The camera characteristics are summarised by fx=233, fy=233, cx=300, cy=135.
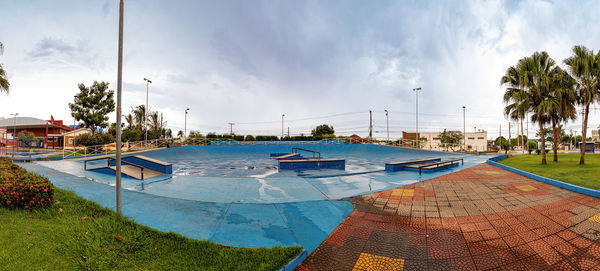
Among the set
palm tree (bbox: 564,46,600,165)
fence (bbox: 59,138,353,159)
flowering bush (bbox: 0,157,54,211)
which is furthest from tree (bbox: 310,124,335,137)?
flowering bush (bbox: 0,157,54,211)

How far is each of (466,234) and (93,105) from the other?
37635 millimetres

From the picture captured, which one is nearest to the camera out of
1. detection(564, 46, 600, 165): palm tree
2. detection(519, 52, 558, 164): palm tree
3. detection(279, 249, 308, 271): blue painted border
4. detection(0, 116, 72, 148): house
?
detection(279, 249, 308, 271): blue painted border

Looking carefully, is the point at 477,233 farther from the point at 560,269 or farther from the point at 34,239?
the point at 34,239

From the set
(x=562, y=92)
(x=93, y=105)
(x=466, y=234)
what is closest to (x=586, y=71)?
(x=562, y=92)

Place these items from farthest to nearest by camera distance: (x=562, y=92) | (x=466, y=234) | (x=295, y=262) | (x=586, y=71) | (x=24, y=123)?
1. (x=24, y=123)
2. (x=562, y=92)
3. (x=586, y=71)
4. (x=466, y=234)
5. (x=295, y=262)

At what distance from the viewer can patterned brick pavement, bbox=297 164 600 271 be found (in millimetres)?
3463

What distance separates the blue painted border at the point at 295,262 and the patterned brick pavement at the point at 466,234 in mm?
74

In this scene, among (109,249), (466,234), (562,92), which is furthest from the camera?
(562,92)

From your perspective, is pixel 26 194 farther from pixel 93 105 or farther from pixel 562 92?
pixel 93 105

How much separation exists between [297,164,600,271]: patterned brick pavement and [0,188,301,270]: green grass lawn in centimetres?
102

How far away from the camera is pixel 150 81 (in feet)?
102

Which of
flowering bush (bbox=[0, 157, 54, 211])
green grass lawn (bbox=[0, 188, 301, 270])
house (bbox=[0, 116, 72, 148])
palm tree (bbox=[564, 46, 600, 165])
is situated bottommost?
green grass lawn (bbox=[0, 188, 301, 270])

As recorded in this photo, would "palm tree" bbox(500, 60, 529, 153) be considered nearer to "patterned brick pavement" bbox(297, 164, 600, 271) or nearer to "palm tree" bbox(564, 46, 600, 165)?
"palm tree" bbox(564, 46, 600, 165)

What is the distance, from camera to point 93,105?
28.5 m
